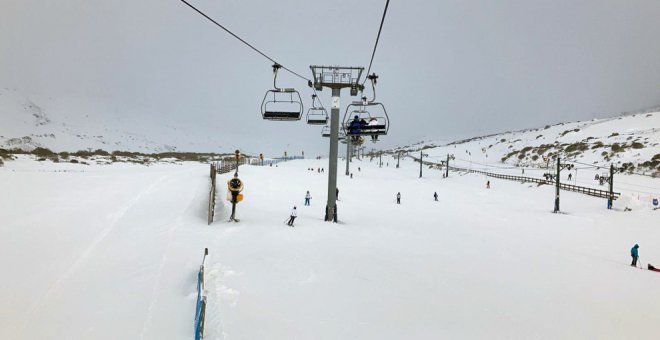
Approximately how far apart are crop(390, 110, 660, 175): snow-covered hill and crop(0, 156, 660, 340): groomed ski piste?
44220 millimetres

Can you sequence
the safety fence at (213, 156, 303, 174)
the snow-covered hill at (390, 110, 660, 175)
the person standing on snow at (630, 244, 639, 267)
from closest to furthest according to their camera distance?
1. the person standing on snow at (630, 244, 639, 267)
2. the safety fence at (213, 156, 303, 174)
3. the snow-covered hill at (390, 110, 660, 175)

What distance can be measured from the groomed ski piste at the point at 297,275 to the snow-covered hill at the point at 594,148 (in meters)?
44.2

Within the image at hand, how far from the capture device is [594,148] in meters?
71.7

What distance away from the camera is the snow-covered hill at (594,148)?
57.1 m

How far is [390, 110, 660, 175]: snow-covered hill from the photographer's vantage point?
57062 millimetres

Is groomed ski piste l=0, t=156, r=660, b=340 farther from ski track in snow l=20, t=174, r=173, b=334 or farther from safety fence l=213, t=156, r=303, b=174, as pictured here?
safety fence l=213, t=156, r=303, b=174

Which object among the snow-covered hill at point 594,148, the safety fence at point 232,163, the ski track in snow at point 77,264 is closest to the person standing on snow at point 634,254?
the safety fence at point 232,163

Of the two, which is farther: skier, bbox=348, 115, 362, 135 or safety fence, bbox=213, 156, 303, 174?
safety fence, bbox=213, 156, 303, 174

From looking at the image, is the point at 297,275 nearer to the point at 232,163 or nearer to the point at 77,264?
the point at 77,264

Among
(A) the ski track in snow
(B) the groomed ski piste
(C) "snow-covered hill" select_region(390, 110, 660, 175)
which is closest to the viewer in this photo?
(B) the groomed ski piste

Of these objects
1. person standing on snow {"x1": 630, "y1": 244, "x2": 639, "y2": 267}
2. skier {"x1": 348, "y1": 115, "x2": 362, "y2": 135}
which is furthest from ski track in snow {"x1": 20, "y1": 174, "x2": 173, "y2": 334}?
person standing on snow {"x1": 630, "y1": 244, "x2": 639, "y2": 267}

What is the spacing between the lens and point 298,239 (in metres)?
15.8

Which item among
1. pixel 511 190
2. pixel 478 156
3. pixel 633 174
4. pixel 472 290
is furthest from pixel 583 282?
pixel 478 156

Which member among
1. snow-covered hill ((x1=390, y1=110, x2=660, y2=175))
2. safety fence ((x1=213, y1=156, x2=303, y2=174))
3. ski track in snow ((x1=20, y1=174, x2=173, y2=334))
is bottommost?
ski track in snow ((x1=20, y1=174, x2=173, y2=334))
